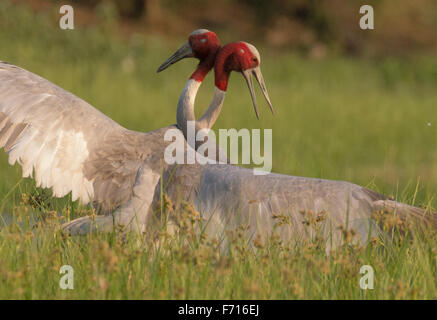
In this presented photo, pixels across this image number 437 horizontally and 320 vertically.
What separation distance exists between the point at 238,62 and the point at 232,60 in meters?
0.05

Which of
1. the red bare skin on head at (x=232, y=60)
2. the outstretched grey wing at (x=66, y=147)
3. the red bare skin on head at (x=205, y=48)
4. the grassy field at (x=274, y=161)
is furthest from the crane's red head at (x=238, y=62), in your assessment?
the outstretched grey wing at (x=66, y=147)

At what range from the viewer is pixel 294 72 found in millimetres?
15977

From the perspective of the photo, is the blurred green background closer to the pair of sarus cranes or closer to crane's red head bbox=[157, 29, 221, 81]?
the pair of sarus cranes

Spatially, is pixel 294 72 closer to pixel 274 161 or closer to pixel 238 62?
pixel 274 161

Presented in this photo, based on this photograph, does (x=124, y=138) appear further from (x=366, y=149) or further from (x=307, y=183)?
(x=366, y=149)

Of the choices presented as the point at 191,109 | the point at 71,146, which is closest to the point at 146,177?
the point at 71,146

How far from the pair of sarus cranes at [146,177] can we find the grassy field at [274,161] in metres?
0.14

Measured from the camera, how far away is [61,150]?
13.6 feet

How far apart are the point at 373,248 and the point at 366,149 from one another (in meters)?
6.42

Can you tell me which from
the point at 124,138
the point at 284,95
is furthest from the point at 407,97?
the point at 124,138

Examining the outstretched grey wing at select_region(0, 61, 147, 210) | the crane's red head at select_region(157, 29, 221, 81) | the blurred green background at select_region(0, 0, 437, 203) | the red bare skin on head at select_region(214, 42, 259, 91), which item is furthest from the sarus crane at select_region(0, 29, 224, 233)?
the blurred green background at select_region(0, 0, 437, 203)

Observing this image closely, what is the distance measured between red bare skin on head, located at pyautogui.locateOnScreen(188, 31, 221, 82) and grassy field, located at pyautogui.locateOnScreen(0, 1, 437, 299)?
117 centimetres

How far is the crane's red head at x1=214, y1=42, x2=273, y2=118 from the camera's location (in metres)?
4.93

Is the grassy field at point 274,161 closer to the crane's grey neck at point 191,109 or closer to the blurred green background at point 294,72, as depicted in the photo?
the blurred green background at point 294,72
